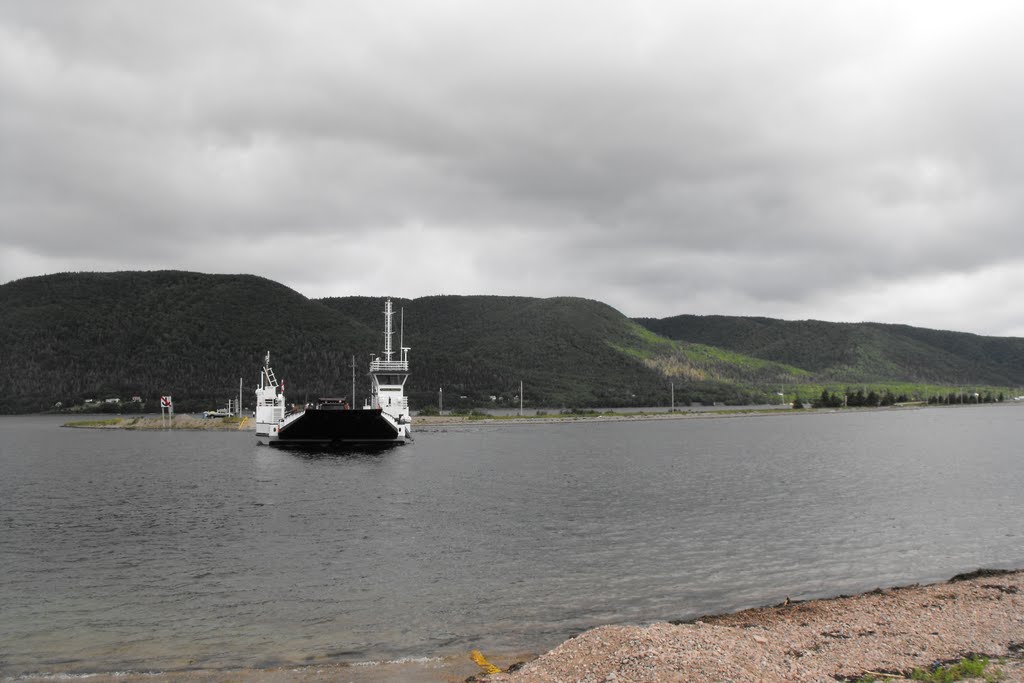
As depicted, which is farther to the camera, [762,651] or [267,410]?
[267,410]

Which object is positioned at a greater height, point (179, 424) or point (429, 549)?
point (179, 424)

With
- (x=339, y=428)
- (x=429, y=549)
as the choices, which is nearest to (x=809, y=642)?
(x=429, y=549)

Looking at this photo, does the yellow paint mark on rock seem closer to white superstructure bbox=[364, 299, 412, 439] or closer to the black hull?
the black hull

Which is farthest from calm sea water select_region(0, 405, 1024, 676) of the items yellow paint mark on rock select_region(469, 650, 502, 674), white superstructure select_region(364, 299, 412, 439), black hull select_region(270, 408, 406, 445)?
white superstructure select_region(364, 299, 412, 439)

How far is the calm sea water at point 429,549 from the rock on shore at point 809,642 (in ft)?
8.76

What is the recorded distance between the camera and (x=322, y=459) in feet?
225

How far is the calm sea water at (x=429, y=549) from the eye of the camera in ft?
55.8

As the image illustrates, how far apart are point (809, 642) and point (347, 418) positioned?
198 ft

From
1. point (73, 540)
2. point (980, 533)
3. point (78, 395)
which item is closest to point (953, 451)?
point (980, 533)

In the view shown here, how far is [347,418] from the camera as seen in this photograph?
232 ft

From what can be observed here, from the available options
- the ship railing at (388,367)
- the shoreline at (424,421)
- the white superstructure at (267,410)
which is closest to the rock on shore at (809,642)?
the ship railing at (388,367)

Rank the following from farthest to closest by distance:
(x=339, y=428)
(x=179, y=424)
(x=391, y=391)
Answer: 1. (x=179, y=424)
2. (x=391, y=391)
3. (x=339, y=428)

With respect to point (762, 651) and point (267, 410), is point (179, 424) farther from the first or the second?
point (762, 651)

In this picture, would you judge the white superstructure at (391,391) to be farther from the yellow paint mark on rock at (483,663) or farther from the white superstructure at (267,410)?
the yellow paint mark on rock at (483,663)
